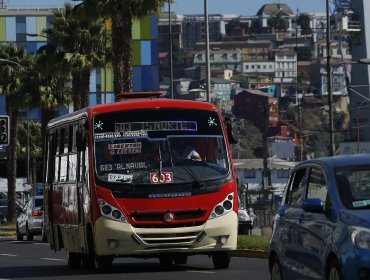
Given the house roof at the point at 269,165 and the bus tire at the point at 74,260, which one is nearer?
the bus tire at the point at 74,260

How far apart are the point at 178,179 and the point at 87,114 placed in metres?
2.22

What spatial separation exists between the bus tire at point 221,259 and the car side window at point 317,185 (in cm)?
841

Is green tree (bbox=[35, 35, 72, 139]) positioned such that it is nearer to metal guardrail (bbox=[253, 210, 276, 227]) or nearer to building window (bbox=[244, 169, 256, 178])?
metal guardrail (bbox=[253, 210, 276, 227])

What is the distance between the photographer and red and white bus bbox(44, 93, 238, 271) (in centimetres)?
2228

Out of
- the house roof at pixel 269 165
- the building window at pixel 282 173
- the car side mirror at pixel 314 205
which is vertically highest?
the car side mirror at pixel 314 205

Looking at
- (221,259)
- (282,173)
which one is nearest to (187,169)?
(221,259)

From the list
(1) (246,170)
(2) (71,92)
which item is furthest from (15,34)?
(1) (246,170)

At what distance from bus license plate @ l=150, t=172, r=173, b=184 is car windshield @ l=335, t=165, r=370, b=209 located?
8256 millimetres

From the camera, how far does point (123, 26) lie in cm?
4384

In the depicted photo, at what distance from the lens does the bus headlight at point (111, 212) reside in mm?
22266

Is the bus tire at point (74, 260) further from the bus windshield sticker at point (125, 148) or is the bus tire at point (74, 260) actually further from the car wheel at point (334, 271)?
the car wheel at point (334, 271)

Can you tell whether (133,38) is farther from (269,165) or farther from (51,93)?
(269,165)

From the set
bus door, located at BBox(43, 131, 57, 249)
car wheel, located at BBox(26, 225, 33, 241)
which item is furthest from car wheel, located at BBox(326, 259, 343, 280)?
car wheel, located at BBox(26, 225, 33, 241)

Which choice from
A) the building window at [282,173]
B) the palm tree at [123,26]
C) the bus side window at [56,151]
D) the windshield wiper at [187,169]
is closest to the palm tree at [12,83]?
the palm tree at [123,26]
